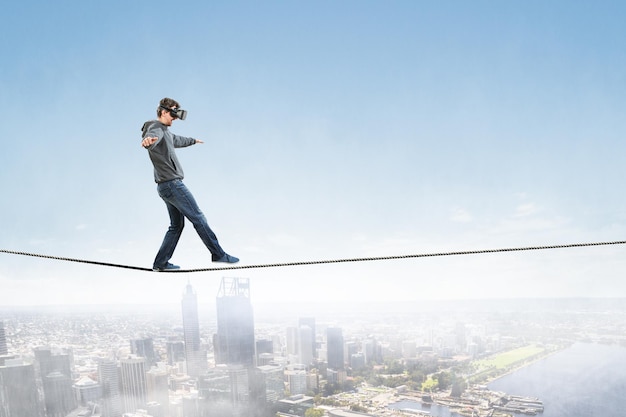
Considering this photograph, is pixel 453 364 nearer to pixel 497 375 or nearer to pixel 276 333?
pixel 497 375

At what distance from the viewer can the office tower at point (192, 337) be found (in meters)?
16.1

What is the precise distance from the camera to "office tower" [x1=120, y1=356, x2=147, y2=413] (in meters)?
15.4

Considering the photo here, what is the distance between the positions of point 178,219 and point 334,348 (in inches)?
529

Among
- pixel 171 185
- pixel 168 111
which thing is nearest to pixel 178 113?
pixel 168 111

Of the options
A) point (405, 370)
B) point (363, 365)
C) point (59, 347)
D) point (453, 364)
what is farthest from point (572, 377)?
point (59, 347)

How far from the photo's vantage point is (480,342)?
15430 mm

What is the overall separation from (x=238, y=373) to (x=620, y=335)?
11.7 metres

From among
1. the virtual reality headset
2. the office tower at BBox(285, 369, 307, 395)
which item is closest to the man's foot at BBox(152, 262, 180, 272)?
the virtual reality headset

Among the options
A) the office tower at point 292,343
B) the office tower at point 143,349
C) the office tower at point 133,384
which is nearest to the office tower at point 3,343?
the office tower at point 133,384

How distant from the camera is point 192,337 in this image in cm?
1655

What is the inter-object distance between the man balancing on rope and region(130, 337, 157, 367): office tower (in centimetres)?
1434

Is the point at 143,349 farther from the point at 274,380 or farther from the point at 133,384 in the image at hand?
the point at 274,380

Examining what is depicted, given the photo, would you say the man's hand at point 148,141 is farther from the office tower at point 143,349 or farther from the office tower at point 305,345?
the office tower at point 143,349

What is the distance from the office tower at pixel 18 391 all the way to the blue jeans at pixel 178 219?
1473 centimetres
